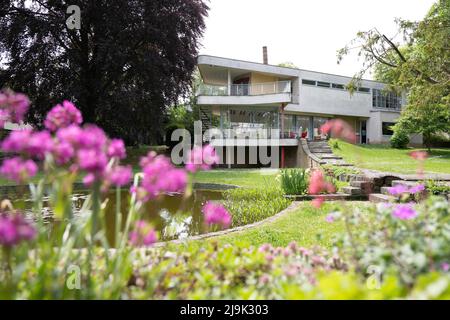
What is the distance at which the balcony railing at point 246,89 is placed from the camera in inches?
886

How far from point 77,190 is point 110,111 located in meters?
6.27

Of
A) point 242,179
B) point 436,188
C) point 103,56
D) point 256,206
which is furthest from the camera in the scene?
point 103,56

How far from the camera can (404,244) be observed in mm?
1979

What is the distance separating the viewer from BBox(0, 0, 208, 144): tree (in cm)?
1662

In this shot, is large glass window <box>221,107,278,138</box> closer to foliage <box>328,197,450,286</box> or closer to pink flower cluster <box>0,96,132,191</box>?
foliage <box>328,197,450,286</box>

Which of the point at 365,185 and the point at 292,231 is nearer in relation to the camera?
the point at 292,231

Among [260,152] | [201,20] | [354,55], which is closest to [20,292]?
[354,55]

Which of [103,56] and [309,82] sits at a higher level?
[309,82]

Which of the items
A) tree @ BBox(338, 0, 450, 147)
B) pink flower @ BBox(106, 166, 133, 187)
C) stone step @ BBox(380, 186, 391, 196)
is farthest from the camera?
tree @ BBox(338, 0, 450, 147)

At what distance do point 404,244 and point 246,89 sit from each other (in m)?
22.0

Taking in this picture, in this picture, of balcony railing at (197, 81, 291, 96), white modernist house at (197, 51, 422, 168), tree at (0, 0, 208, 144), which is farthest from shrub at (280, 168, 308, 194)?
balcony railing at (197, 81, 291, 96)

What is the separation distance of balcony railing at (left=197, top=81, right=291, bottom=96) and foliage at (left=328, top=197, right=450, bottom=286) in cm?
2066

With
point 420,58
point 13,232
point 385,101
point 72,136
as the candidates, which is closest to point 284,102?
point 420,58

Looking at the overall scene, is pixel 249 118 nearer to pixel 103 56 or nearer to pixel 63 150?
pixel 103 56
